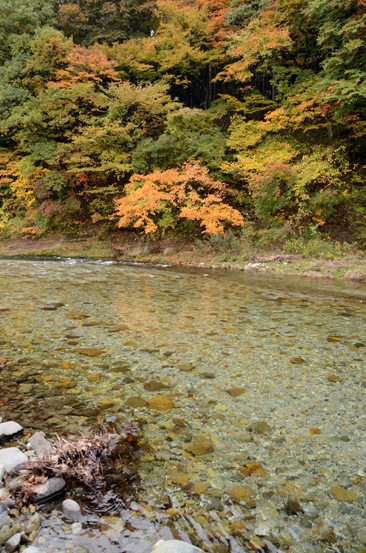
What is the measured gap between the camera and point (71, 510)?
152cm

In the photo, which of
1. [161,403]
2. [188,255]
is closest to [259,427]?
[161,403]

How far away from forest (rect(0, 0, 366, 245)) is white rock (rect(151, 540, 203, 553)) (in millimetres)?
11183

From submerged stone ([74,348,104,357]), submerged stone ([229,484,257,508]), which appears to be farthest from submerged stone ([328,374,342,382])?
submerged stone ([74,348,104,357])

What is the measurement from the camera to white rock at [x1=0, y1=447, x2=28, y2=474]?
172 cm

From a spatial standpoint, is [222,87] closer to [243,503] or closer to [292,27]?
[292,27]

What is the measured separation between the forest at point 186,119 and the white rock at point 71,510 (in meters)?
11.2

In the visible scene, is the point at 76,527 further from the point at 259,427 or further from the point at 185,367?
the point at 185,367

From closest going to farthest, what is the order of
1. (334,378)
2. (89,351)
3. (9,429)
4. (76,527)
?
(76,527)
(9,429)
(334,378)
(89,351)

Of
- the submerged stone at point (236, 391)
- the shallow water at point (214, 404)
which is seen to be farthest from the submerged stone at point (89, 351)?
the submerged stone at point (236, 391)

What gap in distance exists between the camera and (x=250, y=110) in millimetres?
15242

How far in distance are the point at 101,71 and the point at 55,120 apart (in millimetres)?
3344

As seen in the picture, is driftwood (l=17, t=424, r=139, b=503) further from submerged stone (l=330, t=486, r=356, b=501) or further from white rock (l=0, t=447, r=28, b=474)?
submerged stone (l=330, t=486, r=356, b=501)

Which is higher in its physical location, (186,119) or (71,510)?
(186,119)

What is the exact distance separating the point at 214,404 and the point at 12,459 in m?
1.45
